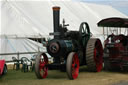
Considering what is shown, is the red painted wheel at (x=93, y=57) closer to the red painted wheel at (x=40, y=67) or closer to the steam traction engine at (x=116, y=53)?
the steam traction engine at (x=116, y=53)

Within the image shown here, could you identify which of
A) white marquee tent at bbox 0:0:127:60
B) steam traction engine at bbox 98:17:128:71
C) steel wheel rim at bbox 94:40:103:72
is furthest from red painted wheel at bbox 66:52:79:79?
white marquee tent at bbox 0:0:127:60

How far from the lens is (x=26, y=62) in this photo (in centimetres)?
1081

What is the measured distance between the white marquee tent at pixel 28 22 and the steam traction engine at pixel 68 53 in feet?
15.5

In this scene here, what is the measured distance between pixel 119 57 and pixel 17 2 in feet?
32.2

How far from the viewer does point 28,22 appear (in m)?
15.3

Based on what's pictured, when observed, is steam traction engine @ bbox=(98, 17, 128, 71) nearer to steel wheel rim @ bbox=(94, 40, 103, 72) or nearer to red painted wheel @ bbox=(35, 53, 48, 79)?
steel wheel rim @ bbox=(94, 40, 103, 72)

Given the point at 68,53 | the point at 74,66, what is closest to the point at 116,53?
the point at 68,53

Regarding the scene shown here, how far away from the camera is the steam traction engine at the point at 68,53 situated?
27.1 ft

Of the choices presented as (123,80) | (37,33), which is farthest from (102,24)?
(37,33)

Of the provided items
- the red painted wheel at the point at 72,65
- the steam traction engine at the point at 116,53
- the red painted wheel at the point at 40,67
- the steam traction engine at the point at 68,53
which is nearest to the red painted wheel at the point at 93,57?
the steam traction engine at the point at 68,53

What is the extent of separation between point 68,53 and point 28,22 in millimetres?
7011

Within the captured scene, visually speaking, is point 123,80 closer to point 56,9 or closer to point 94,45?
point 94,45

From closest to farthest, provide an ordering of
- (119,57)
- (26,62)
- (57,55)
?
(57,55), (119,57), (26,62)

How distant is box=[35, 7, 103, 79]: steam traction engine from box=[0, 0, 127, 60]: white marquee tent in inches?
186
